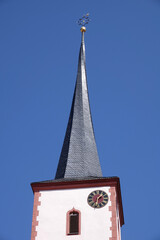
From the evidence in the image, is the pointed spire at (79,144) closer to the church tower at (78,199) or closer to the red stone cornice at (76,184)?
the church tower at (78,199)

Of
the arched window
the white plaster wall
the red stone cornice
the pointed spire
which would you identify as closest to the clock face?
the white plaster wall

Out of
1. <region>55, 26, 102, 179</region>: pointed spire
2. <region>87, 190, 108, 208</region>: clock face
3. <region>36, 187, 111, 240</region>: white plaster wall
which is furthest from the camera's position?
<region>55, 26, 102, 179</region>: pointed spire

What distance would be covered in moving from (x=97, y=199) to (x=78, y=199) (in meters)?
0.80

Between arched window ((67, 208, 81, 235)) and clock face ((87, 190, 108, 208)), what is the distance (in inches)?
29.2

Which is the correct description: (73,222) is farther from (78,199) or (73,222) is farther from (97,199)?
(97,199)

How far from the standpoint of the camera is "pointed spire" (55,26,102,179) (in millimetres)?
35000

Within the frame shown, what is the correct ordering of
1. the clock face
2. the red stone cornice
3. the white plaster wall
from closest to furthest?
the white plaster wall → the clock face → the red stone cornice

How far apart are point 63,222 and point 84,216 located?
0.88m

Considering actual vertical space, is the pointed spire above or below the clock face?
above

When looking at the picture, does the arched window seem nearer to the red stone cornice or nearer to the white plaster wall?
the white plaster wall

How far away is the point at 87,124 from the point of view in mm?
37688

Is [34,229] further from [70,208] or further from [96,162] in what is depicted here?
[96,162]

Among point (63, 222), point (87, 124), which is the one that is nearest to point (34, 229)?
point (63, 222)

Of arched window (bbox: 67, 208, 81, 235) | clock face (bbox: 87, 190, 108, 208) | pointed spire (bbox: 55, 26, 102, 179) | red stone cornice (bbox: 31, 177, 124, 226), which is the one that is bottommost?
arched window (bbox: 67, 208, 81, 235)
